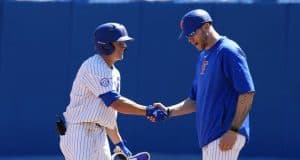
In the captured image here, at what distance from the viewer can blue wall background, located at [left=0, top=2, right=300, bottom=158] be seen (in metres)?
9.84

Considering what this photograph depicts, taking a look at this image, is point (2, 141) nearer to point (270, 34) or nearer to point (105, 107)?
point (270, 34)

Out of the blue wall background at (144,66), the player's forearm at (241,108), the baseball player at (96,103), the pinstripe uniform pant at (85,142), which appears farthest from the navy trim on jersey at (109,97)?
the blue wall background at (144,66)

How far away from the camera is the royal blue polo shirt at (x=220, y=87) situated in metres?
5.56

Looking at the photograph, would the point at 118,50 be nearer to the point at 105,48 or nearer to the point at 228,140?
the point at 105,48

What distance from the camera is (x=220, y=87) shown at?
5637mm

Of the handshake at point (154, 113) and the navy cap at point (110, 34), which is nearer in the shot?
the navy cap at point (110, 34)

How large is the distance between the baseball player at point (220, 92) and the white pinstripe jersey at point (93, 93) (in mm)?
670

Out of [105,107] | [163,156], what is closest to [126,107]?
[105,107]

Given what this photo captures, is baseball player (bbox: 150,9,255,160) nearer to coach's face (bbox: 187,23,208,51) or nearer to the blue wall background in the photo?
coach's face (bbox: 187,23,208,51)

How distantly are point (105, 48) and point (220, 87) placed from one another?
38.8 inches

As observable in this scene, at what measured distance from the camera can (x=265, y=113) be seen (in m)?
9.85

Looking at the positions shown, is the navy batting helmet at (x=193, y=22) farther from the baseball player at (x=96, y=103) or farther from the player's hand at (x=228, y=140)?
the player's hand at (x=228, y=140)

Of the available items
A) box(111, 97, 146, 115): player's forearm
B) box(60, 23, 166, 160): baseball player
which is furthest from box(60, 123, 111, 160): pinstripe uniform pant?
box(111, 97, 146, 115): player's forearm

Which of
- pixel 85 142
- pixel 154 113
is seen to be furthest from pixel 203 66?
pixel 85 142
